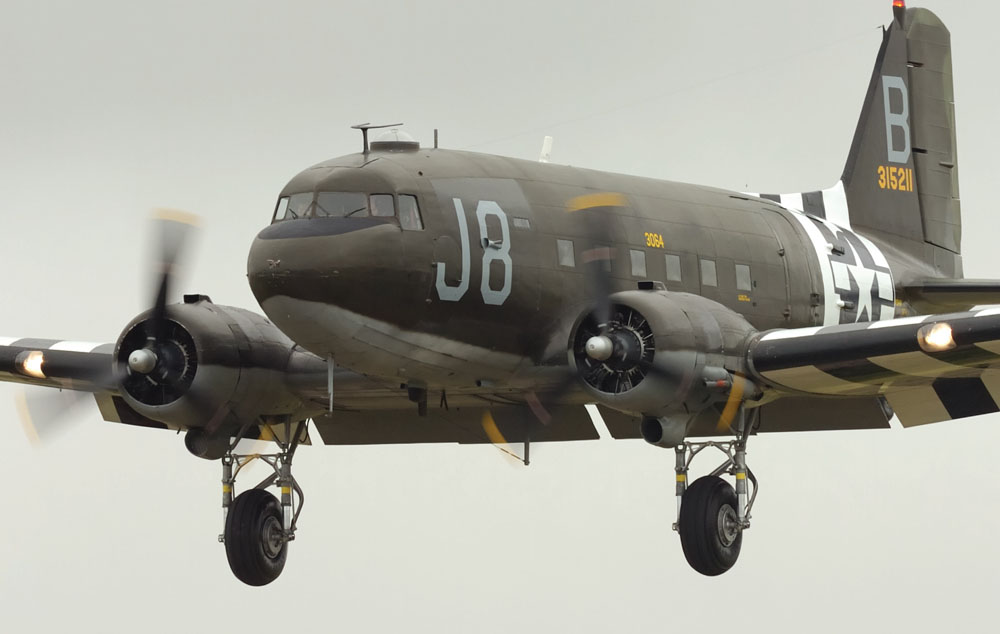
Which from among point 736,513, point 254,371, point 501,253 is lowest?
point 736,513

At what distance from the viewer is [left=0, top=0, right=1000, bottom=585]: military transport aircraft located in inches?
677

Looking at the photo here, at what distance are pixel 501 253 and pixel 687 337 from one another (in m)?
2.10

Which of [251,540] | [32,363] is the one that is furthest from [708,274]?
[32,363]

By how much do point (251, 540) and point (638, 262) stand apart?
5.36 m

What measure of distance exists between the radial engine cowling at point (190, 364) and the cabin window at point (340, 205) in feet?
8.27

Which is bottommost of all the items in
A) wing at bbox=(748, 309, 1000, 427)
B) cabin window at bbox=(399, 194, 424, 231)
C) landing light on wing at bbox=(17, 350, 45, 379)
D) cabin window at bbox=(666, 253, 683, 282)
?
landing light on wing at bbox=(17, 350, 45, 379)

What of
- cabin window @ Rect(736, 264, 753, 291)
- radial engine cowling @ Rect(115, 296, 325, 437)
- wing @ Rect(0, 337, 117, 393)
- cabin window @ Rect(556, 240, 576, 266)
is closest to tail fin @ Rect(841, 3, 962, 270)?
cabin window @ Rect(736, 264, 753, 291)

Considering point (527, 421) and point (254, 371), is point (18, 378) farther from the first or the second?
point (527, 421)

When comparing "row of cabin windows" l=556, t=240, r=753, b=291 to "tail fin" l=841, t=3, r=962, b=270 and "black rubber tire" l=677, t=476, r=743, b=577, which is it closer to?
"black rubber tire" l=677, t=476, r=743, b=577

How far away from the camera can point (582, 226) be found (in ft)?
62.0

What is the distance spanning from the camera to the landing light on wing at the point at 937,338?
→ 1703cm

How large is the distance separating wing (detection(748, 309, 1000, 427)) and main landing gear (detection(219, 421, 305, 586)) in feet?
18.7

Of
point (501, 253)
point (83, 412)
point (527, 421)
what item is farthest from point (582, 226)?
point (83, 412)

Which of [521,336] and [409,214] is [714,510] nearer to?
[521,336]
